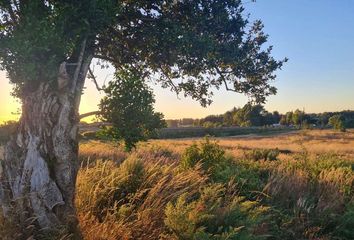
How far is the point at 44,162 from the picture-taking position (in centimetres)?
688

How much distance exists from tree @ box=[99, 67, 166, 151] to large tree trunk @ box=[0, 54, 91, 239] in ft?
2.52

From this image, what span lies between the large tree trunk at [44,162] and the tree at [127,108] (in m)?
0.77

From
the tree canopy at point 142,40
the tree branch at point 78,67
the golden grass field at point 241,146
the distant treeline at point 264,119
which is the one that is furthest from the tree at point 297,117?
the tree branch at point 78,67

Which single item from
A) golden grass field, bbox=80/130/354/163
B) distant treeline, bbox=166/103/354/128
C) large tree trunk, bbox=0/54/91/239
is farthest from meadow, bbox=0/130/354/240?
distant treeline, bbox=166/103/354/128

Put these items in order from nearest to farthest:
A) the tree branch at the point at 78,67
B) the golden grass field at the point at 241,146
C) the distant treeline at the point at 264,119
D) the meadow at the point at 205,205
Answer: the meadow at the point at 205,205
the tree branch at the point at 78,67
the golden grass field at the point at 241,146
the distant treeline at the point at 264,119

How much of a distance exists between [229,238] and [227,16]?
16.8 ft

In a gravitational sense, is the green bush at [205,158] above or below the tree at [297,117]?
below

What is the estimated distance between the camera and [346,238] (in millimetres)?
8961

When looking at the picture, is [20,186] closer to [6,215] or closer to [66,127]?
[6,215]

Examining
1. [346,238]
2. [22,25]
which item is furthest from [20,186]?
[346,238]

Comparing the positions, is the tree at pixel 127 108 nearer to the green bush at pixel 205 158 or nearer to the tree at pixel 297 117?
the green bush at pixel 205 158

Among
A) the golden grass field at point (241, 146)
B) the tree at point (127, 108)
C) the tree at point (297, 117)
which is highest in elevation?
the tree at point (297, 117)

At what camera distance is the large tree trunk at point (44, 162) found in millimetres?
6883

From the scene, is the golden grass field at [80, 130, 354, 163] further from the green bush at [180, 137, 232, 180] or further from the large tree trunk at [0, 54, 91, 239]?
the large tree trunk at [0, 54, 91, 239]
